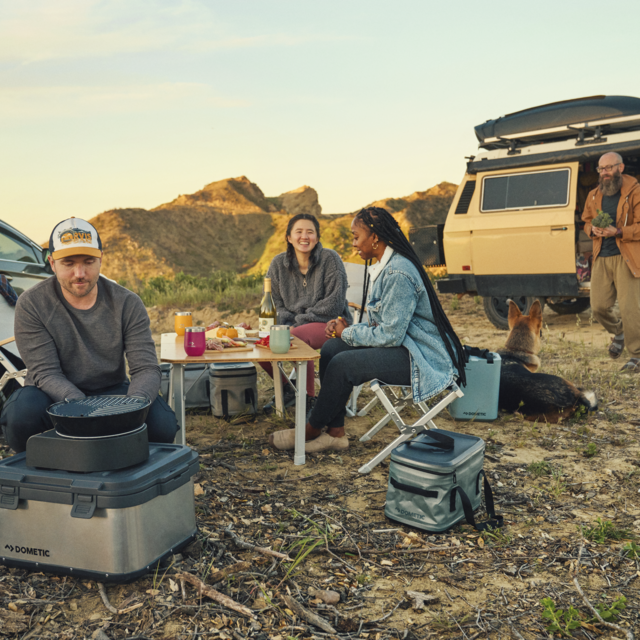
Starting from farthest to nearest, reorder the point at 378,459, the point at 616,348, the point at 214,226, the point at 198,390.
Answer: the point at 214,226, the point at 616,348, the point at 198,390, the point at 378,459

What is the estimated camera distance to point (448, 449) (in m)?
3.09

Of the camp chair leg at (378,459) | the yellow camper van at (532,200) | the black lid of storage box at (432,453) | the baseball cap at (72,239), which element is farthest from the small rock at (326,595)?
the yellow camper van at (532,200)

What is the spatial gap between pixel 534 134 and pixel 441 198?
15.1 meters

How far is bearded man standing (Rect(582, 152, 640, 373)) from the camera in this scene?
21.1ft

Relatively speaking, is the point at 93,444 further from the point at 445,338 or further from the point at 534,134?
the point at 534,134

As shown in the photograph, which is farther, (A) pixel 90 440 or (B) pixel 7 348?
(B) pixel 7 348

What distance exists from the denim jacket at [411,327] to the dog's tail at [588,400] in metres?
1.89

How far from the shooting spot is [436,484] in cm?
294

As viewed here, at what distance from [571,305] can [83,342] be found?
9127 mm

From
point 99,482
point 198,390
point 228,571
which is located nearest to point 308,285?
point 198,390

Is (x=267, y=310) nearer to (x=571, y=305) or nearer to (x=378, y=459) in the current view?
(x=378, y=459)

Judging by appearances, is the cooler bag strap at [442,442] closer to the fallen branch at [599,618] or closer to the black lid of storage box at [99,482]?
the fallen branch at [599,618]

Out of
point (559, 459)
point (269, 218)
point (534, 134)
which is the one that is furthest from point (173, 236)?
point (559, 459)

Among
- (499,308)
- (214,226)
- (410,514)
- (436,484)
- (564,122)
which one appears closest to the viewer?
(436,484)
